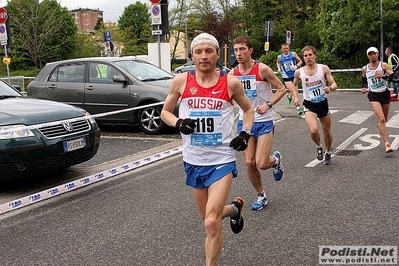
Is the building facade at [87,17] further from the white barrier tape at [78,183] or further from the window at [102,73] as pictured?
the white barrier tape at [78,183]

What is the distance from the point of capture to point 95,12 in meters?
146

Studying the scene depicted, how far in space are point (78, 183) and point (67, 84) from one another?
17.5 feet

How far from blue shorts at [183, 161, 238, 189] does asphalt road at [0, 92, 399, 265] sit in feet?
2.34

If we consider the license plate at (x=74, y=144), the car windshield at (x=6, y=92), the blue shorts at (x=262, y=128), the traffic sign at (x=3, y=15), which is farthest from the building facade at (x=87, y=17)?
the blue shorts at (x=262, y=128)

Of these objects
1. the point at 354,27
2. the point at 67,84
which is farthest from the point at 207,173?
the point at 354,27

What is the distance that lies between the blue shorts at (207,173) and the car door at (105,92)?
7.33 metres

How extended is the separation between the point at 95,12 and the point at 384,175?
14744 cm

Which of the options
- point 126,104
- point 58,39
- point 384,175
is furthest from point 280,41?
point 384,175

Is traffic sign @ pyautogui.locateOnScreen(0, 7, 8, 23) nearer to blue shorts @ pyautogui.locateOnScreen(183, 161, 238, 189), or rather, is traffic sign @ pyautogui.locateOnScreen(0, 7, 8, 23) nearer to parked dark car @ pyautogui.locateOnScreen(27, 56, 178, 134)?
parked dark car @ pyautogui.locateOnScreen(27, 56, 178, 134)

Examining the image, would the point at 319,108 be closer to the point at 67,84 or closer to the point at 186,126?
the point at 186,126

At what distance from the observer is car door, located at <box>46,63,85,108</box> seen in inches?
456

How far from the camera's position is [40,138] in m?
6.48

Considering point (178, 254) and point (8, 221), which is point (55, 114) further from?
point (178, 254)

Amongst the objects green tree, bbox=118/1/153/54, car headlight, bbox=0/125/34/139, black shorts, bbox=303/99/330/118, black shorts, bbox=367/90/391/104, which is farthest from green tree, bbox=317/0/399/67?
green tree, bbox=118/1/153/54
